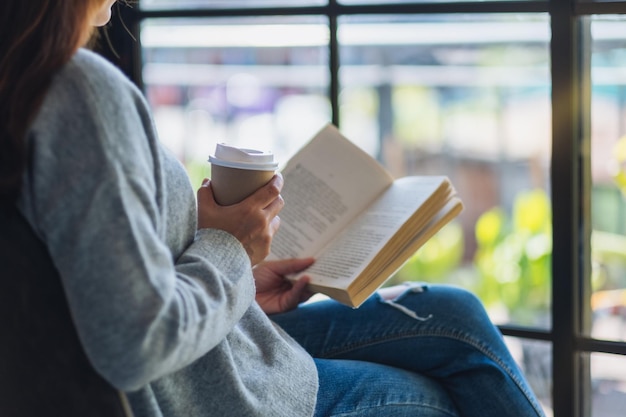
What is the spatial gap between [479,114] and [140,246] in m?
1.39

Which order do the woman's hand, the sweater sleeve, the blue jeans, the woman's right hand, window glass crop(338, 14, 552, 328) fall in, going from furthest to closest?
window glass crop(338, 14, 552, 328) < the woman's hand < the blue jeans < the woman's right hand < the sweater sleeve

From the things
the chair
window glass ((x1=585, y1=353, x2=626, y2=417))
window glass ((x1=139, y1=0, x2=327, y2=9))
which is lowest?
window glass ((x1=585, y1=353, x2=626, y2=417))

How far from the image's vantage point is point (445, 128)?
2.19 m

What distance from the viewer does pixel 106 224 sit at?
2.65ft

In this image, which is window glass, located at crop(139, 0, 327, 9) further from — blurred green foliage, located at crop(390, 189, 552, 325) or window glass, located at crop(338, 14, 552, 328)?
blurred green foliage, located at crop(390, 189, 552, 325)

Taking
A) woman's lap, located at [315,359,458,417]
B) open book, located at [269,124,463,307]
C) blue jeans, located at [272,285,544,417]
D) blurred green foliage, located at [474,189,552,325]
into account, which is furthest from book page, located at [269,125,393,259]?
blurred green foliage, located at [474,189,552,325]

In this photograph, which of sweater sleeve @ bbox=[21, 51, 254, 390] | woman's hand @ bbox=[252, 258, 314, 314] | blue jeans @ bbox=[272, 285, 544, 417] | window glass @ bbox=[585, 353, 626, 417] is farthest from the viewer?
window glass @ bbox=[585, 353, 626, 417]

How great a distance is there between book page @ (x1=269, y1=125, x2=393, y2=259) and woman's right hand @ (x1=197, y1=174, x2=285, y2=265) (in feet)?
1.04

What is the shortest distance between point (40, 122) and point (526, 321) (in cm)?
122

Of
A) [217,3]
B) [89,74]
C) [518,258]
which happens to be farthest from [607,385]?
[89,74]

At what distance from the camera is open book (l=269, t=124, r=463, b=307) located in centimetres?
127

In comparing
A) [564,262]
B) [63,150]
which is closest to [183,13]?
[564,262]

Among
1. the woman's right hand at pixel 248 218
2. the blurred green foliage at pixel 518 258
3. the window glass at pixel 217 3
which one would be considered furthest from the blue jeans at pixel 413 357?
the window glass at pixel 217 3

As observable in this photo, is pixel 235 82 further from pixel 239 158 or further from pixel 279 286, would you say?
pixel 239 158
